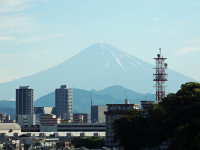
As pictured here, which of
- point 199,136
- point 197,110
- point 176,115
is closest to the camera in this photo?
point 199,136

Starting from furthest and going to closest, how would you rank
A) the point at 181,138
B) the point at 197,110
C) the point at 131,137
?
the point at 131,137 → the point at 197,110 → the point at 181,138

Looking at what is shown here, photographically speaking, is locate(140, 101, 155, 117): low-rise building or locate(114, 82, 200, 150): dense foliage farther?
locate(140, 101, 155, 117): low-rise building

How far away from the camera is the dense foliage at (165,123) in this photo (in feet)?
428

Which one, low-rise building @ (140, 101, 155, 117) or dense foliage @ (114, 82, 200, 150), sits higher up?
low-rise building @ (140, 101, 155, 117)

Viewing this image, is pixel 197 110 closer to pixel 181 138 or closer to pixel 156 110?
pixel 181 138

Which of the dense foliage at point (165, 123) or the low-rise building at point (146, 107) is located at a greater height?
the low-rise building at point (146, 107)

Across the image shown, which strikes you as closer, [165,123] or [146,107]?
[165,123]

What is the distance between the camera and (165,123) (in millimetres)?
143250

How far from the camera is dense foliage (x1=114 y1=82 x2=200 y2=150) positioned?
130375mm

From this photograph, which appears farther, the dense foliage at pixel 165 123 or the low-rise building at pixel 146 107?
the low-rise building at pixel 146 107

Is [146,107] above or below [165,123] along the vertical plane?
above

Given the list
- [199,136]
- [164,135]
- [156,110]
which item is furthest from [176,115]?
[199,136]

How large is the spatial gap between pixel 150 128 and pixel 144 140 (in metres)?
3.08

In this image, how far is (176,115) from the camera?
460ft
